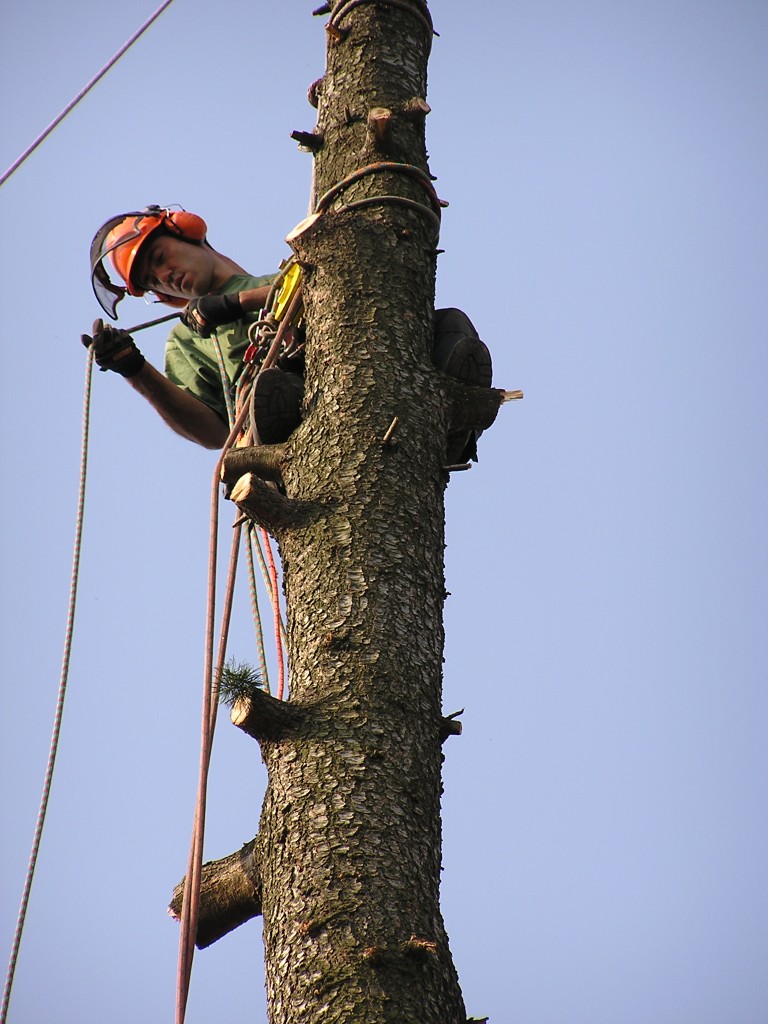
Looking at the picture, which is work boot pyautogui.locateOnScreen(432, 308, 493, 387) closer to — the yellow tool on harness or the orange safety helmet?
the yellow tool on harness

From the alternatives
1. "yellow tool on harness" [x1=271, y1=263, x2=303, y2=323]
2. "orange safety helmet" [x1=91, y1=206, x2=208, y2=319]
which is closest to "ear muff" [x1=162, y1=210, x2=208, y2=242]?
"orange safety helmet" [x1=91, y1=206, x2=208, y2=319]

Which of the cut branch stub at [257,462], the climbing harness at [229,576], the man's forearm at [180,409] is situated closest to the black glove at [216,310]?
the climbing harness at [229,576]

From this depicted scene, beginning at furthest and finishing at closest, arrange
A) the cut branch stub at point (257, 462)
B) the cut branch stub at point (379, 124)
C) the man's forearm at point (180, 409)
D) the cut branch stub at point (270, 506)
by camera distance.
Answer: the man's forearm at point (180, 409)
the cut branch stub at point (379, 124)
the cut branch stub at point (257, 462)
the cut branch stub at point (270, 506)

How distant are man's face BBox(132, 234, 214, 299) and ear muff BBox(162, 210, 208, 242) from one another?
0.06ft

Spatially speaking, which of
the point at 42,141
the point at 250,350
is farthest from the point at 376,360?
the point at 42,141

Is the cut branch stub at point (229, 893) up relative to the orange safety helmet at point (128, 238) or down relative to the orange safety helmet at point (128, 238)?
down

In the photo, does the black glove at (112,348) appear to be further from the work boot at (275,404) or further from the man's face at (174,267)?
the work boot at (275,404)

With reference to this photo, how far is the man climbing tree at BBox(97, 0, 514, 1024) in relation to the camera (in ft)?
5.75

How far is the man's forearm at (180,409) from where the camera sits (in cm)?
354

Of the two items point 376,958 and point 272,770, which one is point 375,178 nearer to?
point 272,770

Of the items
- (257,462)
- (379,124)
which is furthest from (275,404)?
(379,124)

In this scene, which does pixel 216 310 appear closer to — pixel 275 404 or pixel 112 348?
pixel 112 348

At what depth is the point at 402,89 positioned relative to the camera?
9.13 feet

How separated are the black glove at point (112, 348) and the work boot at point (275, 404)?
0.92 meters
